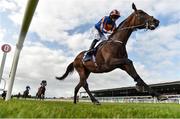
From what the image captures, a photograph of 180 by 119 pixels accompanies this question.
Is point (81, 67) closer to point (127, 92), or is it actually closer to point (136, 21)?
point (136, 21)

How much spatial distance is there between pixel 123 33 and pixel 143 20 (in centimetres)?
71

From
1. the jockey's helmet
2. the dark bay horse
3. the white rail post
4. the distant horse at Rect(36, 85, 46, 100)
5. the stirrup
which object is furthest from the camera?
the distant horse at Rect(36, 85, 46, 100)

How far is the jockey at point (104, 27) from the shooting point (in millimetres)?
9612

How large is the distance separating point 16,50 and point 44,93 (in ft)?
54.9

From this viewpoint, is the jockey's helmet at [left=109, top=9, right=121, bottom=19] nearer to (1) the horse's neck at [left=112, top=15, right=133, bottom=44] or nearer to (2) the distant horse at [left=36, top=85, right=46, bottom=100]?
(1) the horse's neck at [left=112, top=15, right=133, bottom=44]

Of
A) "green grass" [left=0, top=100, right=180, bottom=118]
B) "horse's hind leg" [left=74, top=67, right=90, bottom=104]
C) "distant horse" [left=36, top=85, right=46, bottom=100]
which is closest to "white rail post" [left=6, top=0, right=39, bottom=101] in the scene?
"green grass" [left=0, top=100, right=180, bottom=118]

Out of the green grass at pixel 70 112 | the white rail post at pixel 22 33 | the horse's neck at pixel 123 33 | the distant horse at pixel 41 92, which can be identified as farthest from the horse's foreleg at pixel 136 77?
the distant horse at pixel 41 92

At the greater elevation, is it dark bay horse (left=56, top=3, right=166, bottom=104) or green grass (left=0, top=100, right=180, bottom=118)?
dark bay horse (left=56, top=3, right=166, bottom=104)

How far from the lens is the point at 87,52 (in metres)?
10.3

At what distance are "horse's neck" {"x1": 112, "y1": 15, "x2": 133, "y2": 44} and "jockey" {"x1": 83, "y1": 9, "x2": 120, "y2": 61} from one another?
1.49ft

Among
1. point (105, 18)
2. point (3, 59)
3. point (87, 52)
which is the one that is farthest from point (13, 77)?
point (105, 18)

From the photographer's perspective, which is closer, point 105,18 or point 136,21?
point 136,21

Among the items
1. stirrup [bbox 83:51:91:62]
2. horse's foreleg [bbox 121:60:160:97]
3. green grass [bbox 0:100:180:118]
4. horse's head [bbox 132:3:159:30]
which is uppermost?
horse's head [bbox 132:3:159:30]

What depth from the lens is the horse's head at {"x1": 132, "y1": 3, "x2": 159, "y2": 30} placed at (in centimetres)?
888
